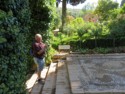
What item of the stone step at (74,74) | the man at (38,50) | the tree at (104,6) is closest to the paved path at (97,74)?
the stone step at (74,74)

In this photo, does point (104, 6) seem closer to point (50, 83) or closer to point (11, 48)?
point (50, 83)

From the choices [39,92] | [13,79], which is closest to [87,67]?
[39,92]

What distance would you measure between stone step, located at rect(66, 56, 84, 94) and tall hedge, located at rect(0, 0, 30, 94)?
1.82 m

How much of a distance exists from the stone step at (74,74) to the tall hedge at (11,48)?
1824 mm

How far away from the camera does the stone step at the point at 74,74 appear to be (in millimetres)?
6835

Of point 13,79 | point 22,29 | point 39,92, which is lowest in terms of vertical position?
point 39,92

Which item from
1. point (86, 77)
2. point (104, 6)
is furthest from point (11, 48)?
point (104, 6)

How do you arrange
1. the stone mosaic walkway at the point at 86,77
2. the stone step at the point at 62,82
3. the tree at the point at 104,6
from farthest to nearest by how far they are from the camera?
the tree at the point at 104,6 < the stone step at the point at 62,82 < the stone mosaic walkway at the point at 86,77

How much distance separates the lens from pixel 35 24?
10.8 metres

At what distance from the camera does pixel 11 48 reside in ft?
14.2

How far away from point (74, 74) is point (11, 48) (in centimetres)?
448

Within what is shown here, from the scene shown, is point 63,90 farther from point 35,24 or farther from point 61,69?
point 35,24

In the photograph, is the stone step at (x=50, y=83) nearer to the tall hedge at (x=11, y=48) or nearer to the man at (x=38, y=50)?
the man at (x=38, y=50)

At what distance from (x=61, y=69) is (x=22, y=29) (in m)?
5.02
